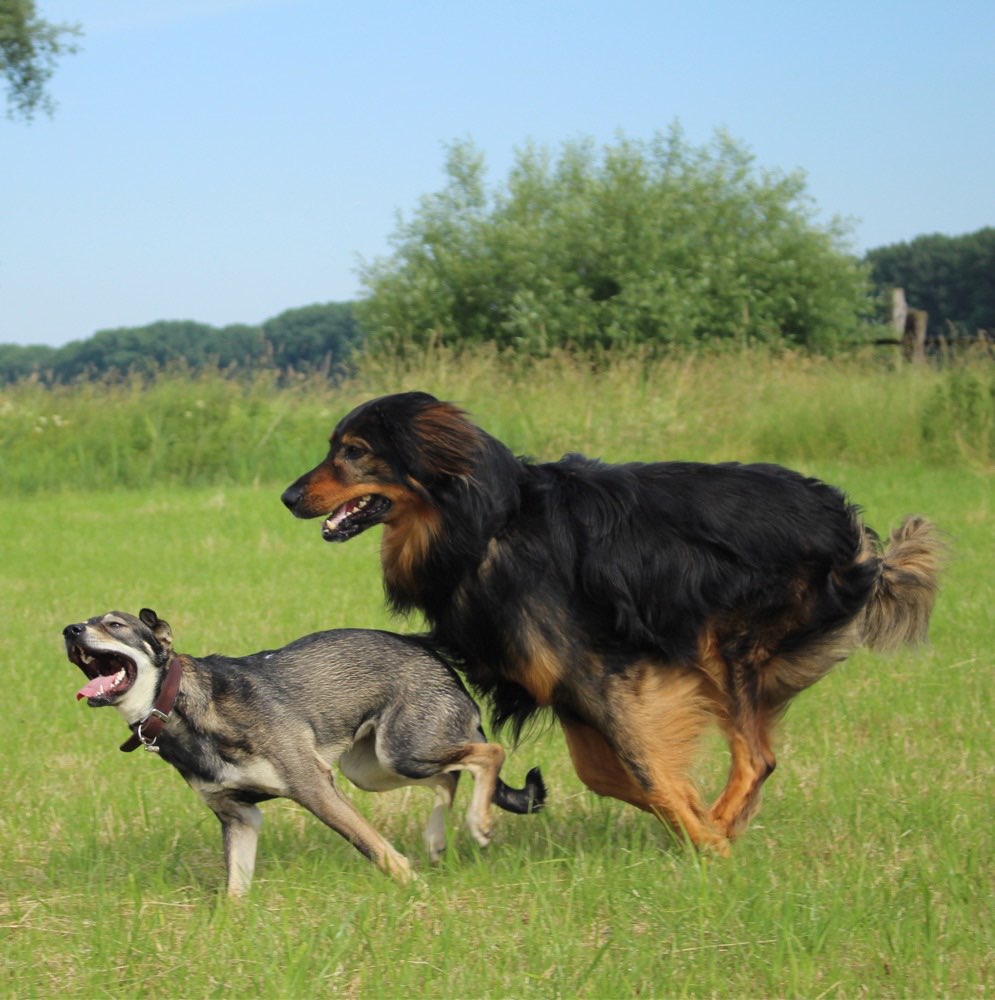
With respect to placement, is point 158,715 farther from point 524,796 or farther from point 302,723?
point 524,796

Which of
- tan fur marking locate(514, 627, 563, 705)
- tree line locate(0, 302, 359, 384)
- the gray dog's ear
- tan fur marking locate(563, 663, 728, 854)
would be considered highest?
tree line locate(0, 302, 359, 384)

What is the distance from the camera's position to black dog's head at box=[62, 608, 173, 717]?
4.09 meters

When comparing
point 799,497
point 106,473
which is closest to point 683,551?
point 799,497

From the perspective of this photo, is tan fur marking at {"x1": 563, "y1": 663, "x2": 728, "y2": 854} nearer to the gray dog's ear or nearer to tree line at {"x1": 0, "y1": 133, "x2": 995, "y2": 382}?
the gray dog's ear

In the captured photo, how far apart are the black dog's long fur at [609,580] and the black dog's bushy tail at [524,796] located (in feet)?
0.61

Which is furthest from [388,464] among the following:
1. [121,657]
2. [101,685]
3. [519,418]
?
[519,418]

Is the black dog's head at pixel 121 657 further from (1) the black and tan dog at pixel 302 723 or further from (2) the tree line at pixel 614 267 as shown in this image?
(2) the tree line at pixel 614 267

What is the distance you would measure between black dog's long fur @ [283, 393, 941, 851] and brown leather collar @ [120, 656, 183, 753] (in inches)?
30.7

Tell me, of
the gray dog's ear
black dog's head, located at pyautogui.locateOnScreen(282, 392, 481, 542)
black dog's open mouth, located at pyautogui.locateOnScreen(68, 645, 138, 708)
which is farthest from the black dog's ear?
black dog's open mouth, located at pyautogui.locateOnScreen(68, 645, 138, 708)

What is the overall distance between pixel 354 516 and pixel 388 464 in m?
0.22

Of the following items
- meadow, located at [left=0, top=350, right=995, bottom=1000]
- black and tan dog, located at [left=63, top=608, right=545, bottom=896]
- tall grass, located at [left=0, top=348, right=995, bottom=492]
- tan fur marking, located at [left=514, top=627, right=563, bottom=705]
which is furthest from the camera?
tall grass, located at [left=0, top=348, right=995, bottom=492]

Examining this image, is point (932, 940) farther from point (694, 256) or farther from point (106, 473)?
point (694, 256)

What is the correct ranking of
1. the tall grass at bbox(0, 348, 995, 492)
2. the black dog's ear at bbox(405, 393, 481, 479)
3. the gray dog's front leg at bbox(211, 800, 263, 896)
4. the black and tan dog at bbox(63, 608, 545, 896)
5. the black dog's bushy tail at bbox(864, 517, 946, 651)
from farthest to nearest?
the tall grass at bbox(0, 348, 995, 492) < the black dog's bushy tail at bbox(864, 517, 946, 651) < the black dog's ear at bbox(405, 393, 481, 479) < the gray dog's front leg at bbox(211, 800, 263, 896) < the black and tan dog at bbox(63, 608, 545, 896)

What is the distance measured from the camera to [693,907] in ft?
13.2
